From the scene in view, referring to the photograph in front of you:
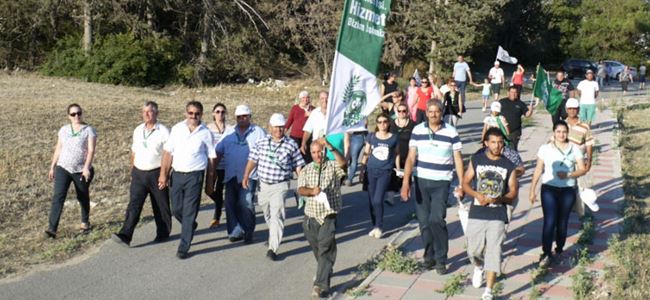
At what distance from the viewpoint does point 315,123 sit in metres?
9.73

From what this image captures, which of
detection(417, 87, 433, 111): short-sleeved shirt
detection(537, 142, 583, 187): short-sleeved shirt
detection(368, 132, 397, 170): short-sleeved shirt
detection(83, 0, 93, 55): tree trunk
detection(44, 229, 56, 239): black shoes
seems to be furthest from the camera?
detection(83, 0, 93, 55): tree trunk

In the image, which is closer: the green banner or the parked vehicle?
the green banner

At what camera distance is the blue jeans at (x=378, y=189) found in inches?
337

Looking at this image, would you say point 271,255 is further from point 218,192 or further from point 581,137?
point 581,137

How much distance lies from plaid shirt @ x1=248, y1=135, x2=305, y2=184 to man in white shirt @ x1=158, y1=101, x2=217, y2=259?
619 mm

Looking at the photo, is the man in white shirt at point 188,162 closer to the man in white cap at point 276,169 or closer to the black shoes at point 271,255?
the man in white cap at point 276,169

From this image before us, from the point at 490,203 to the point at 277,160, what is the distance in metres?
2.28

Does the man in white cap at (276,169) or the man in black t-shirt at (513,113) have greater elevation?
the man in black t-shirt at (513,113)

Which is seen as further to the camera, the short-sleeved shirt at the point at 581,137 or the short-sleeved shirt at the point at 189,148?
the short-sleeved shirt at the point at 581,137

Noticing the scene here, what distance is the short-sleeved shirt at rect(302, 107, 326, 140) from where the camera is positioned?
9664mm

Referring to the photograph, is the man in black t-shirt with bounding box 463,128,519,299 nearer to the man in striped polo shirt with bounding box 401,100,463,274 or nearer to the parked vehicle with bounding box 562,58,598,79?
the man in striped polo shirt with bounding box 401,100,463,274

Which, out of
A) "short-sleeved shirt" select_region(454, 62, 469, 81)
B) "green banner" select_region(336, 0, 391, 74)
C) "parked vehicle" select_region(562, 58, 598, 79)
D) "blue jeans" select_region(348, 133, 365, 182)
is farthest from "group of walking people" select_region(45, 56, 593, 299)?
"parked vehicle" select_region(562, 58, 598, 79)

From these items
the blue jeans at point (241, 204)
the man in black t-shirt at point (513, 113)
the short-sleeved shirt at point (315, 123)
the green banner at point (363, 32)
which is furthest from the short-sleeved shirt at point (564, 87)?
the green banner at point (363, 32)

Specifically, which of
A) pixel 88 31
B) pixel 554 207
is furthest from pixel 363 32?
pixel 88 31
